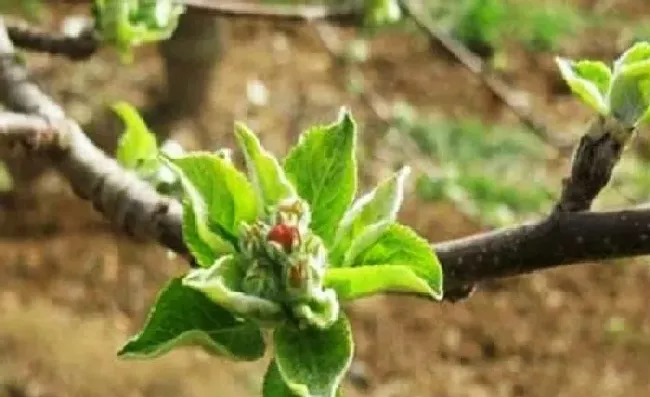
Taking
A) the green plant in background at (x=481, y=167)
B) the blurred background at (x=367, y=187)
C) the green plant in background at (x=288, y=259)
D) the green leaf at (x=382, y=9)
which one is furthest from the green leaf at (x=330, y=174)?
the green plant in background at (x=481, y=167)

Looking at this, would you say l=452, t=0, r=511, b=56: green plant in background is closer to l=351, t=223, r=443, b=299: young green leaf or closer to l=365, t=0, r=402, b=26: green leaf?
l=365, t=0, r=402, b=26: green leaf

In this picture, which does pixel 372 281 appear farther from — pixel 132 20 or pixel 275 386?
pixel 132 20

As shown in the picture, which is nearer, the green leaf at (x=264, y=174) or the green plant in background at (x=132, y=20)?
the green leaf at (x=264, y=174)

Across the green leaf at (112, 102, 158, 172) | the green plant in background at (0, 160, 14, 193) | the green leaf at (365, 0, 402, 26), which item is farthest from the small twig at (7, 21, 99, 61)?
the green plant in background at (0, 160, 14, 193)

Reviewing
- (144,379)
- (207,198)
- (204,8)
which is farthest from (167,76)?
(207,198)

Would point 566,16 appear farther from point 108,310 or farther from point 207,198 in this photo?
point 207,198

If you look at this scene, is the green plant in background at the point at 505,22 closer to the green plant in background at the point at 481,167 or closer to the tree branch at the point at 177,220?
the green plant in background at the point at 481,167
